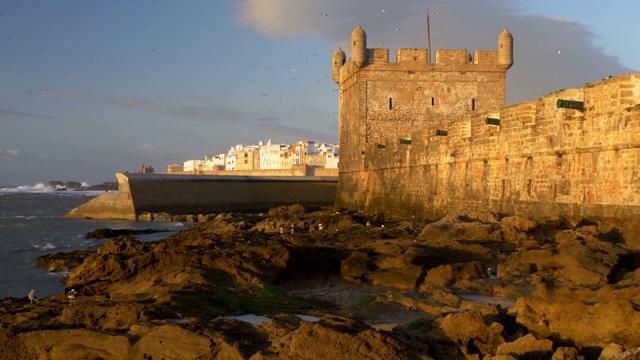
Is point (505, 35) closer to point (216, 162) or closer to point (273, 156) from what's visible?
point (273, 156)

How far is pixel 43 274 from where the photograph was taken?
14.3 meters

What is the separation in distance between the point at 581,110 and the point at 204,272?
8.91 m

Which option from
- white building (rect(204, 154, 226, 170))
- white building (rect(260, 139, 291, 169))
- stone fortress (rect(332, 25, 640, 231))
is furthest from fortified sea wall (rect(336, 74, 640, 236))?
white building (rect(204, 154, 226, 170))

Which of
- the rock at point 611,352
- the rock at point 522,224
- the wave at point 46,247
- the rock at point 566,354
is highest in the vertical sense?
the rock at point 522,224

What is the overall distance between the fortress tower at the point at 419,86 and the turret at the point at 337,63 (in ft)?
14.6

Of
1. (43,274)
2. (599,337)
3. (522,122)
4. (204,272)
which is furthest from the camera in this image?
(522,122)

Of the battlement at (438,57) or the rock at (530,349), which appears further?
the battlement at (438,57)

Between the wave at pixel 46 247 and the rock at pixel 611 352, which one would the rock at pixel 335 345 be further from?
the wave at pixel 46 247

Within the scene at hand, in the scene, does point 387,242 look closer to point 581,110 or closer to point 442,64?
point 581,110

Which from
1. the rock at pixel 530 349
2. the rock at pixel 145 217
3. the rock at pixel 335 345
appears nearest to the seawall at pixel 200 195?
the rock at pixel 145 217

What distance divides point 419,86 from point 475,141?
1268cm

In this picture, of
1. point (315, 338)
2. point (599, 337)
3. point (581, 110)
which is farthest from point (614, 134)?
point (315, 338)

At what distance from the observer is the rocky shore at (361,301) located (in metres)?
5.39

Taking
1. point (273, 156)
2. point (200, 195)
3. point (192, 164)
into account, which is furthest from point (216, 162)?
point (200, 195)
